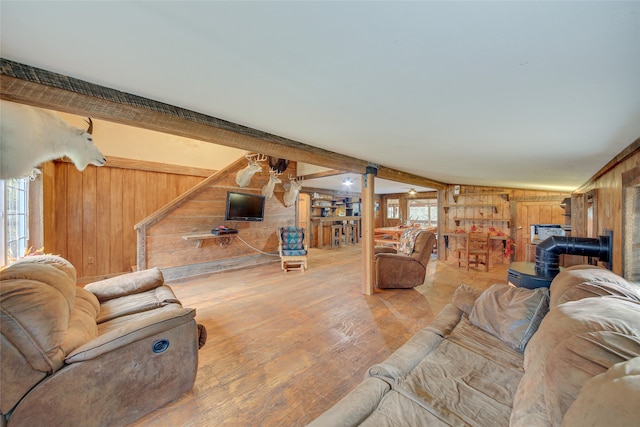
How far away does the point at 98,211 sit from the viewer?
13.0 feet

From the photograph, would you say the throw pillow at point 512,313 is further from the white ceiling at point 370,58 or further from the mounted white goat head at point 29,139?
the mounted white goat head at point 29,139

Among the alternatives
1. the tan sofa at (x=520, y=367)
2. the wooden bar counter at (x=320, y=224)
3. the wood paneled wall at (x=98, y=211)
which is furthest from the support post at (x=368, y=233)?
the wooden bar counter at (x=320, y=224)

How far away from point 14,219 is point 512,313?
4803 mm

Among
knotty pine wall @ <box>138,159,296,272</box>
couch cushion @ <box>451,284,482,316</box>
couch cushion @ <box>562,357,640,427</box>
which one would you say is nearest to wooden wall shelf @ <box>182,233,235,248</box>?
knotty pine wall @ <box>138,159,296,272</box>

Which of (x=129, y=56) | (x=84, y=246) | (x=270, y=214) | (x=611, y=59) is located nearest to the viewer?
(x=611, y=59)

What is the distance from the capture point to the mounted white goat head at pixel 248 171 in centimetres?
450

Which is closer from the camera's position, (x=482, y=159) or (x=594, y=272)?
(x=594, y=272)

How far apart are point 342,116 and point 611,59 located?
113 cm

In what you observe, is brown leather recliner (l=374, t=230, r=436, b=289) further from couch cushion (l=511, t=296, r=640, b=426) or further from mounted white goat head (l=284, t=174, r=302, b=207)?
mounted white goat head (l=284, t=174, r=302, b=207)

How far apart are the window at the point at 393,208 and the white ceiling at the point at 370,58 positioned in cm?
856

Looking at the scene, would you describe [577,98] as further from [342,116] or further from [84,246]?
[84,246]

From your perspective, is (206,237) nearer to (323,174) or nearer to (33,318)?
(323,174)

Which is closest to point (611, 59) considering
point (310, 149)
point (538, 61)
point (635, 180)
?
point (538, 61)

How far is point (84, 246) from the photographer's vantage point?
3.86 m
